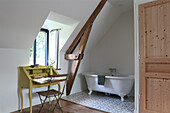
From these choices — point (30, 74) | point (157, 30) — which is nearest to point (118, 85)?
point (157, 30)

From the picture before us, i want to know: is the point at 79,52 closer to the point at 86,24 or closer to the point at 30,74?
the point at 86,24

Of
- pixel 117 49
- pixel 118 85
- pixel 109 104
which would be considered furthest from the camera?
pixel 117 49

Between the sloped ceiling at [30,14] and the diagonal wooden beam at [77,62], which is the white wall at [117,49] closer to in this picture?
the sloped ceiling at [30,14]

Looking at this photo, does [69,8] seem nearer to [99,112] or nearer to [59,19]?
[59,19]

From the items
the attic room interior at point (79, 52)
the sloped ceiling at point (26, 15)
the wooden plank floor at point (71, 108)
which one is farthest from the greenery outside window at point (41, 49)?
the wooden plank floor at point (71, 108)

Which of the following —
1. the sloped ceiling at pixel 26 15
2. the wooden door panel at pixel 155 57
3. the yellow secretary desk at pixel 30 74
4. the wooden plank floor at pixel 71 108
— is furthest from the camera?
the wooden plank floor at pixel 71 108

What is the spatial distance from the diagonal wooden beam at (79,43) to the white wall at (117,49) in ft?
3.72

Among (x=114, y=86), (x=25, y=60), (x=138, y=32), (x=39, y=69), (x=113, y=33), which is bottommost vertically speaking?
(x=114, y=86)

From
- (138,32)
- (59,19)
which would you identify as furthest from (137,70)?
(59,19)

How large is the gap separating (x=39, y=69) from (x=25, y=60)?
380 millimetres

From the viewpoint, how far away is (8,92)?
2.92 meters

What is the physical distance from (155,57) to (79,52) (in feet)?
6.61

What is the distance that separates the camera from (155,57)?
265 cm

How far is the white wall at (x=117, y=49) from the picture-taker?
173 inches
